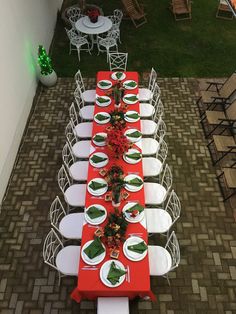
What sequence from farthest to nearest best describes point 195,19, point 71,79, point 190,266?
1. point 195,19
2. point 71,79
3. point 190,266

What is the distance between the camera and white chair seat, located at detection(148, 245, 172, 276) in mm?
4426

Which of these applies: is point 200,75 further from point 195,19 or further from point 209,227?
point 209,227

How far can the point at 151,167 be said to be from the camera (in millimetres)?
5641

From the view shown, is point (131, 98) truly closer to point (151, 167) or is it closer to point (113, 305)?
point (151, 167)

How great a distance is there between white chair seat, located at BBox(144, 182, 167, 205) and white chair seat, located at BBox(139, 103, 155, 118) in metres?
1.88

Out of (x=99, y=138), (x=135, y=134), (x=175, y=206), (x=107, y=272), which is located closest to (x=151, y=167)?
(x=135, y=134)

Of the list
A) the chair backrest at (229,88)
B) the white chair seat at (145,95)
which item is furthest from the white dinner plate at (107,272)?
the chair backrest at (229,88)

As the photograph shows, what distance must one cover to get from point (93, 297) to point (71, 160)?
2.83 m

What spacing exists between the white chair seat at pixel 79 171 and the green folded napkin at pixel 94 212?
0.93 m

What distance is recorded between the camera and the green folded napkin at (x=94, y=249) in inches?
166

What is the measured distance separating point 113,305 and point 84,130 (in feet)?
11.5

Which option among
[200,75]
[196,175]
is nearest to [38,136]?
[196,175]

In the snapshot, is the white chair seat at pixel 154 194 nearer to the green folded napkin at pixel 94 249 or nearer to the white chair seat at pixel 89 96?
the green folded napkin at pixel 94 249

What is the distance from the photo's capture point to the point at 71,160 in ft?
20.7
